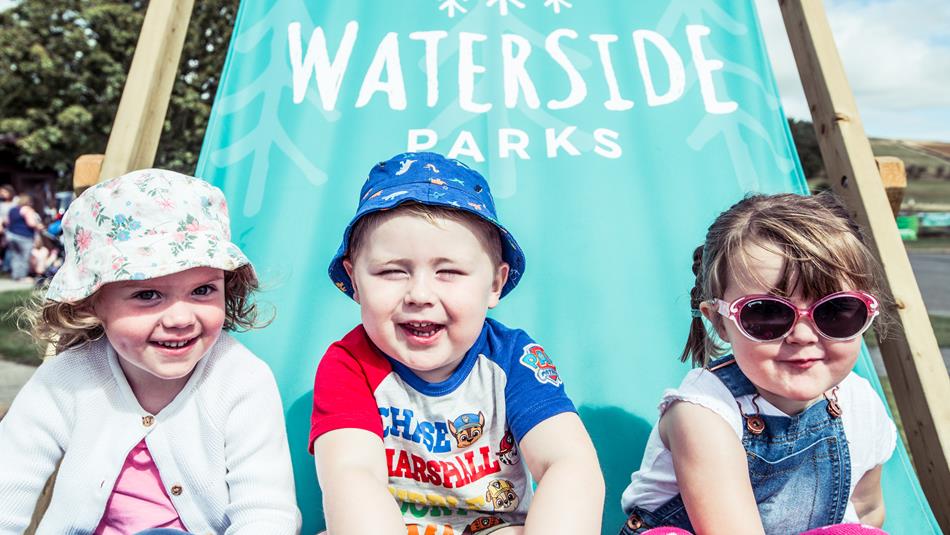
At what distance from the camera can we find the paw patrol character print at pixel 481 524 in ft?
4.03

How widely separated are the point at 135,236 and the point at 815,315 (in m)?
1.08

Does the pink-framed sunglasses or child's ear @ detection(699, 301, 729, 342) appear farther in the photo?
child's ear @ detection(699, 301, 729, 342)

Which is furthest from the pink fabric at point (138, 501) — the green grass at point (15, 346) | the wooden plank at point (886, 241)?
the green grass at point (15, 346)

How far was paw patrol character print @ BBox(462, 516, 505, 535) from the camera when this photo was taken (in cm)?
123

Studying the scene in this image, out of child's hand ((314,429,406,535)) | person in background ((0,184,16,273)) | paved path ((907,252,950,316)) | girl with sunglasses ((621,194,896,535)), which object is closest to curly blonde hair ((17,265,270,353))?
child's hand ((314,429,406,535))

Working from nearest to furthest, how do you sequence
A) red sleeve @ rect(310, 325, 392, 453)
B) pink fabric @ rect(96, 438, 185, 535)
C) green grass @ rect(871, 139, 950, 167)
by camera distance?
1. red sleeve @ rect(310, 325, 392, 453)
2. pink fabric @ rect(96, 438, 185, 535)
3. green grass @ rect(871, 139, 950, 167)

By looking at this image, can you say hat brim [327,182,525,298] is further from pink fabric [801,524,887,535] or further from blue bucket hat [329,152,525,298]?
pink fabric [801,524,887,535]

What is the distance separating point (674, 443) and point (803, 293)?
1.02 ft

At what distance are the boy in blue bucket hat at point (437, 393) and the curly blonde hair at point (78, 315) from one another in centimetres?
23

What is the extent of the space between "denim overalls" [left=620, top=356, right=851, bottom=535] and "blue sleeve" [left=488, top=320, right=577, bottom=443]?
28 centimetres

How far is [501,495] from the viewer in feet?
4.05

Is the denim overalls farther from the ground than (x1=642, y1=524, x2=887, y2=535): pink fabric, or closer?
farther from the ground

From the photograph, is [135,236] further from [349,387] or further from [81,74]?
[81,74]

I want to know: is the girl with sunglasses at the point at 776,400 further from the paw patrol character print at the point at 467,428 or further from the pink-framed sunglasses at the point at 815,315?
the paw patrol character print at the point at 467,428
